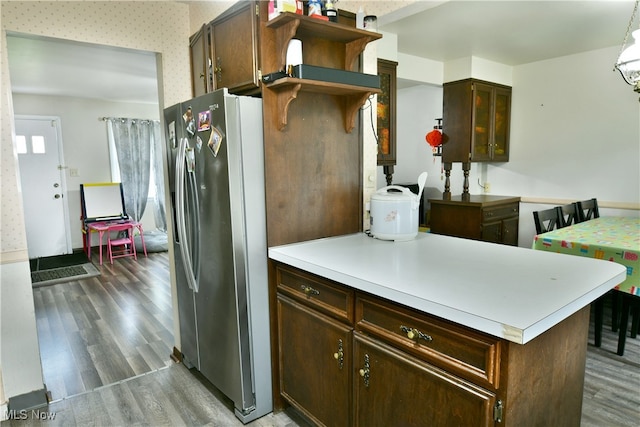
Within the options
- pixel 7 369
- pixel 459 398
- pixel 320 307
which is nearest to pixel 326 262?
pixel 320 307

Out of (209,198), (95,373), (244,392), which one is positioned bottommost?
(95,373)

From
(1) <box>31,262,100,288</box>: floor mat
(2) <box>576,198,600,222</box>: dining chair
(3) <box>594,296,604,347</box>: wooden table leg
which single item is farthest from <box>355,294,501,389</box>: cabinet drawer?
(1) <box>31,262,100,288</box>: floor mat

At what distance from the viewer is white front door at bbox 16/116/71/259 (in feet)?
18.3

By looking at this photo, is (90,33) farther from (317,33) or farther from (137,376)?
(137,376)

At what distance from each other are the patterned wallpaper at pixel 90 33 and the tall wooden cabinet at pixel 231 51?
0.54 feet

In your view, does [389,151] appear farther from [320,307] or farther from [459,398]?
[459,398]

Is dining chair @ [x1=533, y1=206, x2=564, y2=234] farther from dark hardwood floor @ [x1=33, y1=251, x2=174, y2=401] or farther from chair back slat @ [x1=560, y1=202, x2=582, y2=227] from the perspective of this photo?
dark hardwood floor @ [x1=33, y1=251, x2=174, y2=401]

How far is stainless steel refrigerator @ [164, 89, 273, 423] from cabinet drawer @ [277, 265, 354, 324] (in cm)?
14

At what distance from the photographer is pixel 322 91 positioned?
6.64 ft

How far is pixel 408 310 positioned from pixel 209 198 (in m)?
1.21

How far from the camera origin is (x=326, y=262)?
167 centimetres

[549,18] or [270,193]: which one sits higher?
[549,18]

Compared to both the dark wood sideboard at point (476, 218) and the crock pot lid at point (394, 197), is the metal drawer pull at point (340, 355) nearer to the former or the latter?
the crock pot lid at point (394, 197)

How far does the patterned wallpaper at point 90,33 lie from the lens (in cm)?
204
